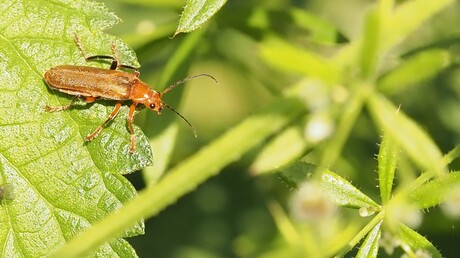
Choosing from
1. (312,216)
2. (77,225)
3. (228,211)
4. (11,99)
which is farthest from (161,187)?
(228,211)

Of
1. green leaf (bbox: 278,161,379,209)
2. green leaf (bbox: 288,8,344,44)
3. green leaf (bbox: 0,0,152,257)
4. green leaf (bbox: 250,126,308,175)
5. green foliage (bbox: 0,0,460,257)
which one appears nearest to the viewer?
green foliage (bbox: 0,0,460,257)

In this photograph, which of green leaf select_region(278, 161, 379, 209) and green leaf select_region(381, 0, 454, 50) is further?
green leaf select_region(278, 161, 379, 209)

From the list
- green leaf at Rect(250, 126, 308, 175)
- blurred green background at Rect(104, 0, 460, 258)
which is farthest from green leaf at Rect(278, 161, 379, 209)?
blurred green background at Rect(104, 0, 460, 258)

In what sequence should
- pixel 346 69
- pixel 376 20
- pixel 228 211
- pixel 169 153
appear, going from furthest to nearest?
pixel 228 211, pixel 169 153, pixel 346 69, pixel 376 20

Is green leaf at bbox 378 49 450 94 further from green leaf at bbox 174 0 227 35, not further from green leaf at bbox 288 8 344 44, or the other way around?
green leaf at bbox 288 8 344 44

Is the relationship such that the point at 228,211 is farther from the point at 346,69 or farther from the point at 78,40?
the point at 346,69

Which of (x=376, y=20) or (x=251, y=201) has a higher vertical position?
(x=376, y=20)
